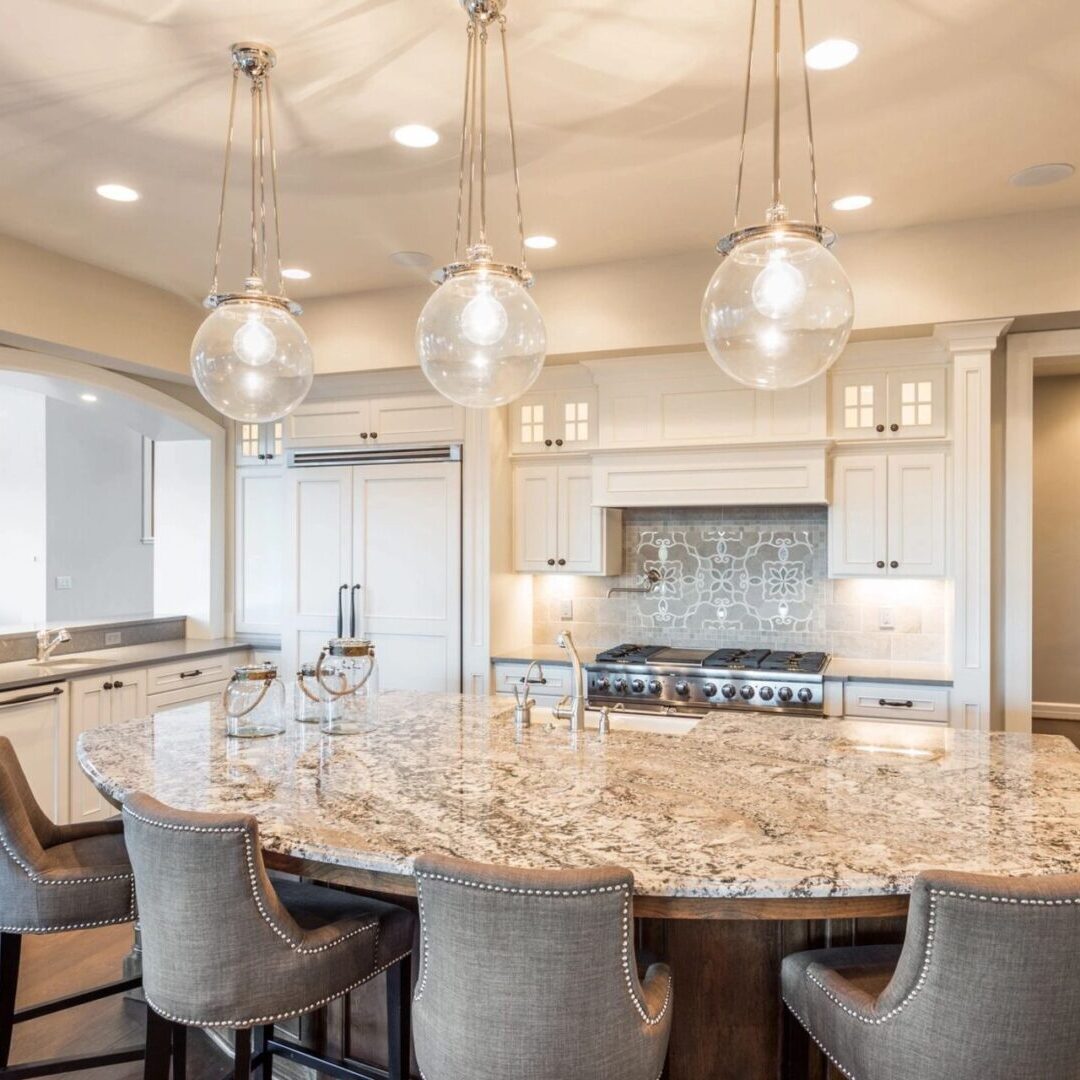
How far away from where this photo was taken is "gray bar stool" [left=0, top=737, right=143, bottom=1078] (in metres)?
2.08

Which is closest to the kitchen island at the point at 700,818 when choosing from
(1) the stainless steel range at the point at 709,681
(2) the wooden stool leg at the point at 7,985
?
(2) the wooden stool leg at the point at 7,985

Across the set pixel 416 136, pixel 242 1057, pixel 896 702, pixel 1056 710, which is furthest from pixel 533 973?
pixel 1056 710

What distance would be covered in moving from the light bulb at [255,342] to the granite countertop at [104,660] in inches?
92.0

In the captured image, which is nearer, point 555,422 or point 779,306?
point 779,306

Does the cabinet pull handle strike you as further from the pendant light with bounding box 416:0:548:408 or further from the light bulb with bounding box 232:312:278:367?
the pendant light with bounding box 416:0:548:408

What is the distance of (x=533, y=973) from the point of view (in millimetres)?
1372

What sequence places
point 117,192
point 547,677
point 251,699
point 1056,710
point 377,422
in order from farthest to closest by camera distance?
point 1056,710 → point 377,422 → point 547,677 → point 117,192 → point 251,699

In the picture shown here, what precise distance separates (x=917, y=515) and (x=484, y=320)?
2712 millimetres

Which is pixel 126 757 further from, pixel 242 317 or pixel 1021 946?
pixel 1021 946

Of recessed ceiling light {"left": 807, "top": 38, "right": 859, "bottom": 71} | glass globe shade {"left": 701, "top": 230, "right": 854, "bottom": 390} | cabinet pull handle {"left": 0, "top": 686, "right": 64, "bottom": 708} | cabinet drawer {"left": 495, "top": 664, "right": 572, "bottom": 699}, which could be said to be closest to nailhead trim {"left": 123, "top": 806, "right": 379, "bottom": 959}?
glass globe shade {"left": 701, "top": 230, "right": 854, "bottom": 390}

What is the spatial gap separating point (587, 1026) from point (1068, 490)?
16.4 ft

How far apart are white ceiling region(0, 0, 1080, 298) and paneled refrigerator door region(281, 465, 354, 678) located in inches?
59.9

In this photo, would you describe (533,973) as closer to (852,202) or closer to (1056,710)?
(852,202)

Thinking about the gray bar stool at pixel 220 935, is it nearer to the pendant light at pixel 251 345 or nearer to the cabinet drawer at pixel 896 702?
the pendant light at pixel 251 345
